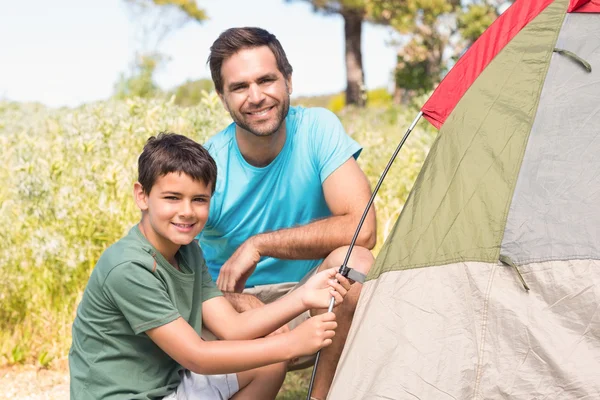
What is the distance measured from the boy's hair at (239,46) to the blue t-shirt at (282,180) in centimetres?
23

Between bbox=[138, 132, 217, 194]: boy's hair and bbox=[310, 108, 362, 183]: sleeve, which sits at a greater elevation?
bbox=[310, 108, 362, 183]: sleeve

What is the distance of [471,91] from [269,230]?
1.01 metres

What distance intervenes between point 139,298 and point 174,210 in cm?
29

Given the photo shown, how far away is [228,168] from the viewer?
338cm

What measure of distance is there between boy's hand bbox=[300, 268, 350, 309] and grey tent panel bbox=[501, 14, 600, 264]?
0.55 m

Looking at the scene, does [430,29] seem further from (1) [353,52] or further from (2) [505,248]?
(2) [505,248]

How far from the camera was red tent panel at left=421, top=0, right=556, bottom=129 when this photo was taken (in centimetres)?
284

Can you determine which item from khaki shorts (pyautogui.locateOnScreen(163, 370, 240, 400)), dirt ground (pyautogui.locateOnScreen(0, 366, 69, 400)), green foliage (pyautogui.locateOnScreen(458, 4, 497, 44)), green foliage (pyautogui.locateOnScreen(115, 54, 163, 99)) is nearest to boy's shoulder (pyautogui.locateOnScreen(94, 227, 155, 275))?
khaki shorts (pyautogui.locateOnScreen(163, 370, 240, 400))

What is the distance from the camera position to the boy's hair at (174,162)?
257 centimetres

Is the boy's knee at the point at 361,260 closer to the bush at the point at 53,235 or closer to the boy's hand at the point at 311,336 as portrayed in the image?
the boy's hand at the point at 311,336

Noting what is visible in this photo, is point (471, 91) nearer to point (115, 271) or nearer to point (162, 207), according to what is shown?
point (162, 207)

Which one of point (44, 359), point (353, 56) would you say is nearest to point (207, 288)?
point (44, 359)

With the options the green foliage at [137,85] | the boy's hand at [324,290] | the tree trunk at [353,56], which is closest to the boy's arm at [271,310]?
the boy's hand at [324,290]

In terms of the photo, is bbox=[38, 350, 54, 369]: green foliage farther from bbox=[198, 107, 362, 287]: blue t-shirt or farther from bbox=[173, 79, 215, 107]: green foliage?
bbox=[173, 79, 215, 107]: green foliage
